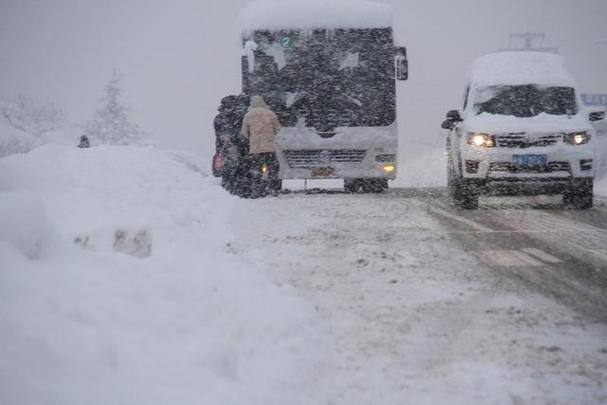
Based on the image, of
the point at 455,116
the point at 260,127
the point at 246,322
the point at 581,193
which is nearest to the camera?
the point at 246,322

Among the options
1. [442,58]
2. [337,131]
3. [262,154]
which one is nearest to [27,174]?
[262,154]

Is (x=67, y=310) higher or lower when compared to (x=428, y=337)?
higher

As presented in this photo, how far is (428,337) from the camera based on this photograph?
142 inches

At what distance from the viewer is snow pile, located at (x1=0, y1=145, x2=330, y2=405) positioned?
8.11 ft

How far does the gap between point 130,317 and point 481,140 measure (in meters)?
7.62

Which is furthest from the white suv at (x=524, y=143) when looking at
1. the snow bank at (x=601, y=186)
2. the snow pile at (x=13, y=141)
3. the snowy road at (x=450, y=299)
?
the snow pile at (x=13, y=141)

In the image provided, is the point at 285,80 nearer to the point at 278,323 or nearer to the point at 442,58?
the point at 278,323

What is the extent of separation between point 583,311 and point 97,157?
276 inches

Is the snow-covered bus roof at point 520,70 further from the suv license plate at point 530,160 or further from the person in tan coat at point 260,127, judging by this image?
the person in tan coat at point 260,127

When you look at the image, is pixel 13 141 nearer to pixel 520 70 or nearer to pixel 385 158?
pixel 385 158

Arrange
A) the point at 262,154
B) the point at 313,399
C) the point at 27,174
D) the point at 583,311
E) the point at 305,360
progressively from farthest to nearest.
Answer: the point at 262,154 < the point at 27,174 < the point at 583,311 < the point at 305,360 < the point at 313,399

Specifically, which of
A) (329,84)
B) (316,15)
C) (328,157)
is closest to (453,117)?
(328,157)

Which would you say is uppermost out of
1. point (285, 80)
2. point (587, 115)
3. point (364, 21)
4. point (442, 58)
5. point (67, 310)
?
point (442, 58)

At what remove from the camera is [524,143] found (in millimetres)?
9484
